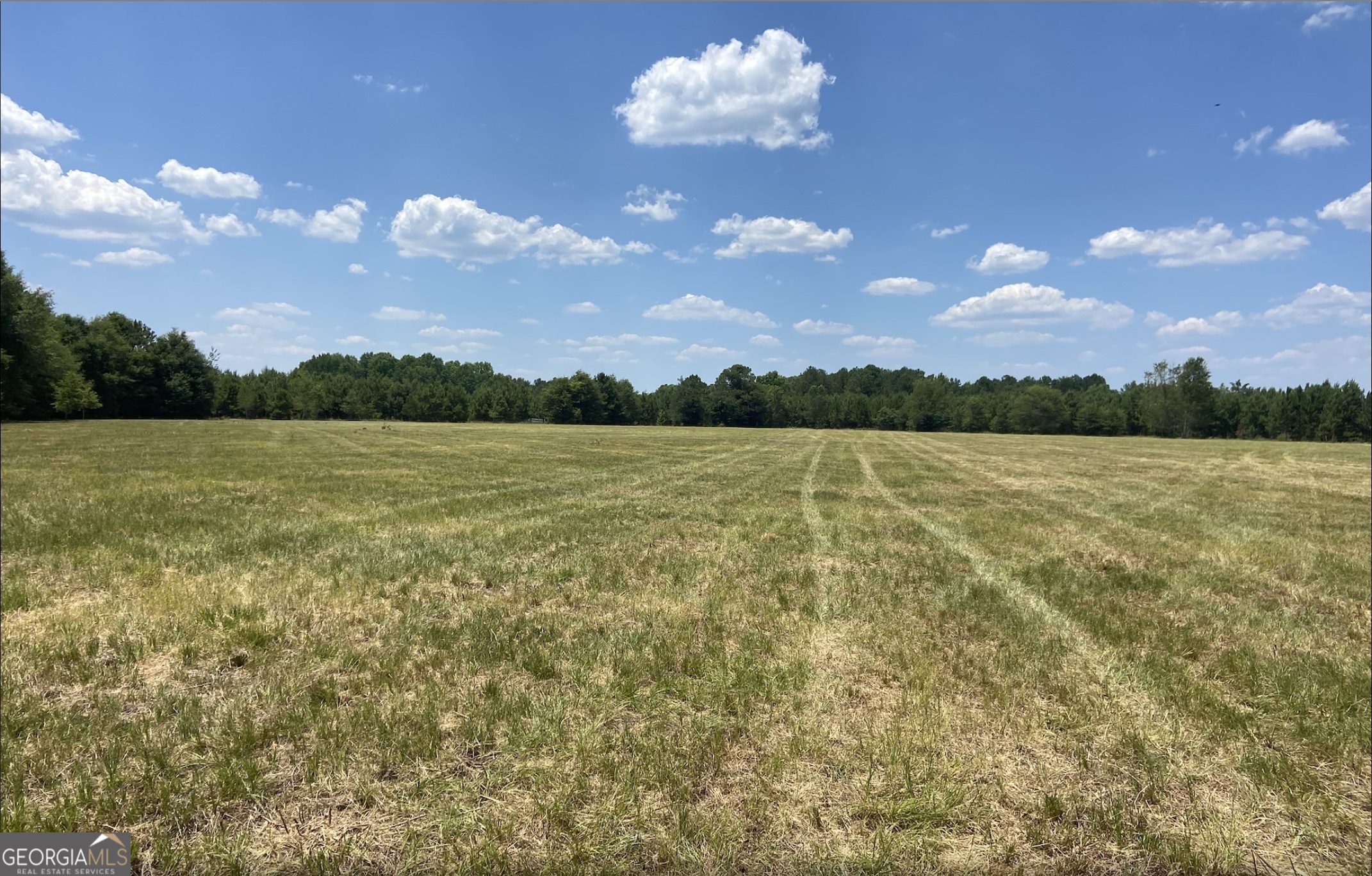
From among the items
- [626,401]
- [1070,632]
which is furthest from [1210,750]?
[626,401]

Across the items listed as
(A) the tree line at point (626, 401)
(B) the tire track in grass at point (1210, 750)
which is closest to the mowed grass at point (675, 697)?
(B) the tire track in grass at point (1210, 750)

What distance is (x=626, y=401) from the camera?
141125mm

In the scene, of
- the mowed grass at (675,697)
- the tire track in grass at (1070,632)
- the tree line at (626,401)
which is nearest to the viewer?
the mowed grass at (675,697)

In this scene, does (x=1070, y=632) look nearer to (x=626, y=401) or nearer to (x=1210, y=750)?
(x=1210, y=750)

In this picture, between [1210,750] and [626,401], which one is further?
[626,401]

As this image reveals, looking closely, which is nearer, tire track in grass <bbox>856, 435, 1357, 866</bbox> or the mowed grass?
the mowed grass

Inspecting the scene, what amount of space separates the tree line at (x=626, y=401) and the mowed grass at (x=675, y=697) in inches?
3218

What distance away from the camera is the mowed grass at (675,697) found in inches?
133

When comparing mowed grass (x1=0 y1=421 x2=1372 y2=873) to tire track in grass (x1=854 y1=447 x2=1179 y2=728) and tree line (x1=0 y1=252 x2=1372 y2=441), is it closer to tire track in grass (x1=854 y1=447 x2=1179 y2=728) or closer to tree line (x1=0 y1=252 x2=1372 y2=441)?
tire track in grass (x1=854 y1=447 x2=1179 y2=728)

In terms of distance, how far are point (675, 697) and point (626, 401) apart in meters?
137

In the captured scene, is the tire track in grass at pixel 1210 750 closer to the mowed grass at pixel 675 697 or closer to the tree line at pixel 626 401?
the mowed grass at pixel 675 697

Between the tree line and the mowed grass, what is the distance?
81.7 meters

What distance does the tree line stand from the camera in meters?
84.4

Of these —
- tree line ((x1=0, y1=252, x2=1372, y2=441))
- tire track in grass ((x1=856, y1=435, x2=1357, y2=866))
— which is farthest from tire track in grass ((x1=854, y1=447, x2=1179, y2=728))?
tree line ((x1=0, y1=252, x2=1372, y2=441))
